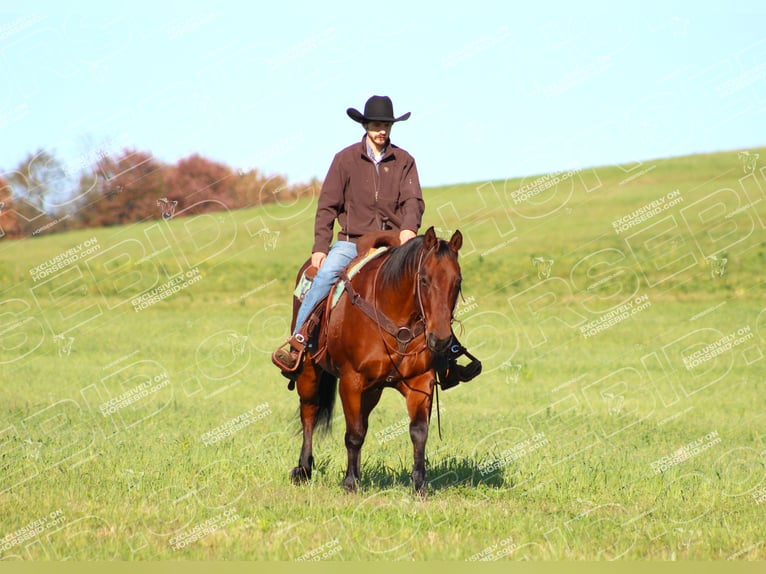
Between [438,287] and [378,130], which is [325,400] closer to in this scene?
[378,130]

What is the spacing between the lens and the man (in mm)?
9383

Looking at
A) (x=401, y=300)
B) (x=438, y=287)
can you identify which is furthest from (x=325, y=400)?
(x=438, y=287)

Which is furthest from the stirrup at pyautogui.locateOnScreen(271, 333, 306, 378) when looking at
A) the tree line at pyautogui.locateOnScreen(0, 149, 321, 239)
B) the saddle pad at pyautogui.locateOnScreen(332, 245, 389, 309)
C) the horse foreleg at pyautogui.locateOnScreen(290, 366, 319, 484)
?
the tree line at pyautogui.locateOnScreen(0, 149, 321, 239)

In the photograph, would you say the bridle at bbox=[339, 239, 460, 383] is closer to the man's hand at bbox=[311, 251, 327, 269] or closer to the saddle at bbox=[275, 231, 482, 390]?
the saddle at bbox=[275, 231, 482, 390]

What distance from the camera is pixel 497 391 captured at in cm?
2027

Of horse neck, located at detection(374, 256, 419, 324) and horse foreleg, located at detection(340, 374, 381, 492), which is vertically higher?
horse neck, located at detection(374, 256, 419, 324)

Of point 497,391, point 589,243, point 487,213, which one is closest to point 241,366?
point 497,391

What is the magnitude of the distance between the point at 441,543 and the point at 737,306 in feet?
85.8

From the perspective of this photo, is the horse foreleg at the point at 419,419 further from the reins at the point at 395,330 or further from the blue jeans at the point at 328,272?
the blue jeans at the point at 328,272

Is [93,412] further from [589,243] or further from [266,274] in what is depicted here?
[589,243]

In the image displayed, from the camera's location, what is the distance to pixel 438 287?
25.3ft

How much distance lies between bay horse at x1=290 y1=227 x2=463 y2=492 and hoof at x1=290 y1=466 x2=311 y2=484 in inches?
27.9

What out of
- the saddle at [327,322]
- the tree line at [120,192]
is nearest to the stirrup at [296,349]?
the saddle at [327,322]

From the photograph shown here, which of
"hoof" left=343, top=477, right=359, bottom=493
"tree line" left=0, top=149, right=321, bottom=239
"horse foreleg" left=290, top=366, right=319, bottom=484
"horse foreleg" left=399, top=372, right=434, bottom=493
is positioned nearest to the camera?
"horse foreleg" left=399, top=372, right=434, bottom=493
